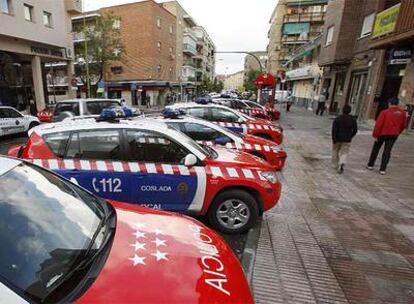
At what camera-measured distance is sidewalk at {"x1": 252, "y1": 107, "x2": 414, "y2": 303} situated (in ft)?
9.59

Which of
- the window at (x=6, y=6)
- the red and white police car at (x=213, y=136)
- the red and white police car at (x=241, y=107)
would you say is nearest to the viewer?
the red and white police car at (x=213, y=136)

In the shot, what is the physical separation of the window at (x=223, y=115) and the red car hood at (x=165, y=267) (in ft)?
21.7

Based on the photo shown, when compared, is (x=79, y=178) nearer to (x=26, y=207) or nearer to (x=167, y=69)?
(x=26, y=207)

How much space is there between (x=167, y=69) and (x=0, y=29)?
27.3 metres

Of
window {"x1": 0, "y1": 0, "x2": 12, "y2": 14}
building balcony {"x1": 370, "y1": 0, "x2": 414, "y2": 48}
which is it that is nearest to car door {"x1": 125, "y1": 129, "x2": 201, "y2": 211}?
building balcony {"x1": 370, "y1": 0, "x2": 414, "y2": 48}

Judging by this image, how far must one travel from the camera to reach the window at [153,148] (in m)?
3.71

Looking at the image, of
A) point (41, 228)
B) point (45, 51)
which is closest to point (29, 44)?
point (45, 51)

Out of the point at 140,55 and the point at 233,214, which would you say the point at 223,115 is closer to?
the point at 233,214

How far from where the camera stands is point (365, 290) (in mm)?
2924

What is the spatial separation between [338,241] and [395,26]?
13037mm

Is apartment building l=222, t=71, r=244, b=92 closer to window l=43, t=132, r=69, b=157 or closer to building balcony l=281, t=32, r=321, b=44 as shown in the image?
building balcony l=281, t=32, r=321, b=44

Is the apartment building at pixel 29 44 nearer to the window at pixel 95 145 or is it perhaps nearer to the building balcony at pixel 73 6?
the building balcony at pixel 73 6

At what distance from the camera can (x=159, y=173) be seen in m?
3.66

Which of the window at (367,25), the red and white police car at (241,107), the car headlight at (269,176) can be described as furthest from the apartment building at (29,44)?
A: the window at (367,25)
